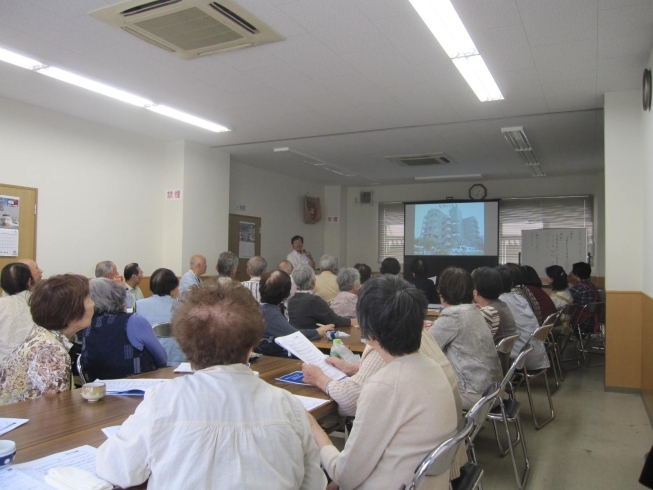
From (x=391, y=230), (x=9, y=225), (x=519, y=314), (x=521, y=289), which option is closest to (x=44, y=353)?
(x=519, y=314)

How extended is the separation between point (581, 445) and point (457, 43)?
10.1 feet

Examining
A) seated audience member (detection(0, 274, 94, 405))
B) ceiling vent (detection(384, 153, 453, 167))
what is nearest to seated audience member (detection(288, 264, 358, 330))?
seated audience member (detection(0, 274, 94, 405))

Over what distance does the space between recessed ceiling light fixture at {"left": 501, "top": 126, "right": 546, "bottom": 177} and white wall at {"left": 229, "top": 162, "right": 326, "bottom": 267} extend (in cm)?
445

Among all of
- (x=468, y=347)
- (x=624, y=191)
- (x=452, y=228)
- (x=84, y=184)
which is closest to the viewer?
(x=468, y=347)

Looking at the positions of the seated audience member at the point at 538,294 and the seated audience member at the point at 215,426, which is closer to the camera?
the seated audience member at the point at 215,426

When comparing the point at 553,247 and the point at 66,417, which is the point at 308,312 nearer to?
the point at 66,417

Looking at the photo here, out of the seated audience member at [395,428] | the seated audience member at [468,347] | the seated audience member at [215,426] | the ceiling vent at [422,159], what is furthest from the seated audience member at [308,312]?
the ceiling vent at [422,159]

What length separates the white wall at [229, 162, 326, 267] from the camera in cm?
904

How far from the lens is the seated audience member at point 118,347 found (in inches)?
95.4

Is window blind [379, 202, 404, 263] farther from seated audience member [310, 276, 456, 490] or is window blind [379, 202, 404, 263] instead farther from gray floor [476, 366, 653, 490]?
seated audience member [310, 276, 456, 490]

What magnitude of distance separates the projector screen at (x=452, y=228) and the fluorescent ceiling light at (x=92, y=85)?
6480 mm

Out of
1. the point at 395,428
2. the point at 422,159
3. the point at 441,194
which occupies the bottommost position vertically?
the point at 395,428

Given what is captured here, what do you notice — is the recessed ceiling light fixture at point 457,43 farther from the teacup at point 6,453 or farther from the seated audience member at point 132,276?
the seated audience member at point 132,276

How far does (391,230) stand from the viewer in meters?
11.5
